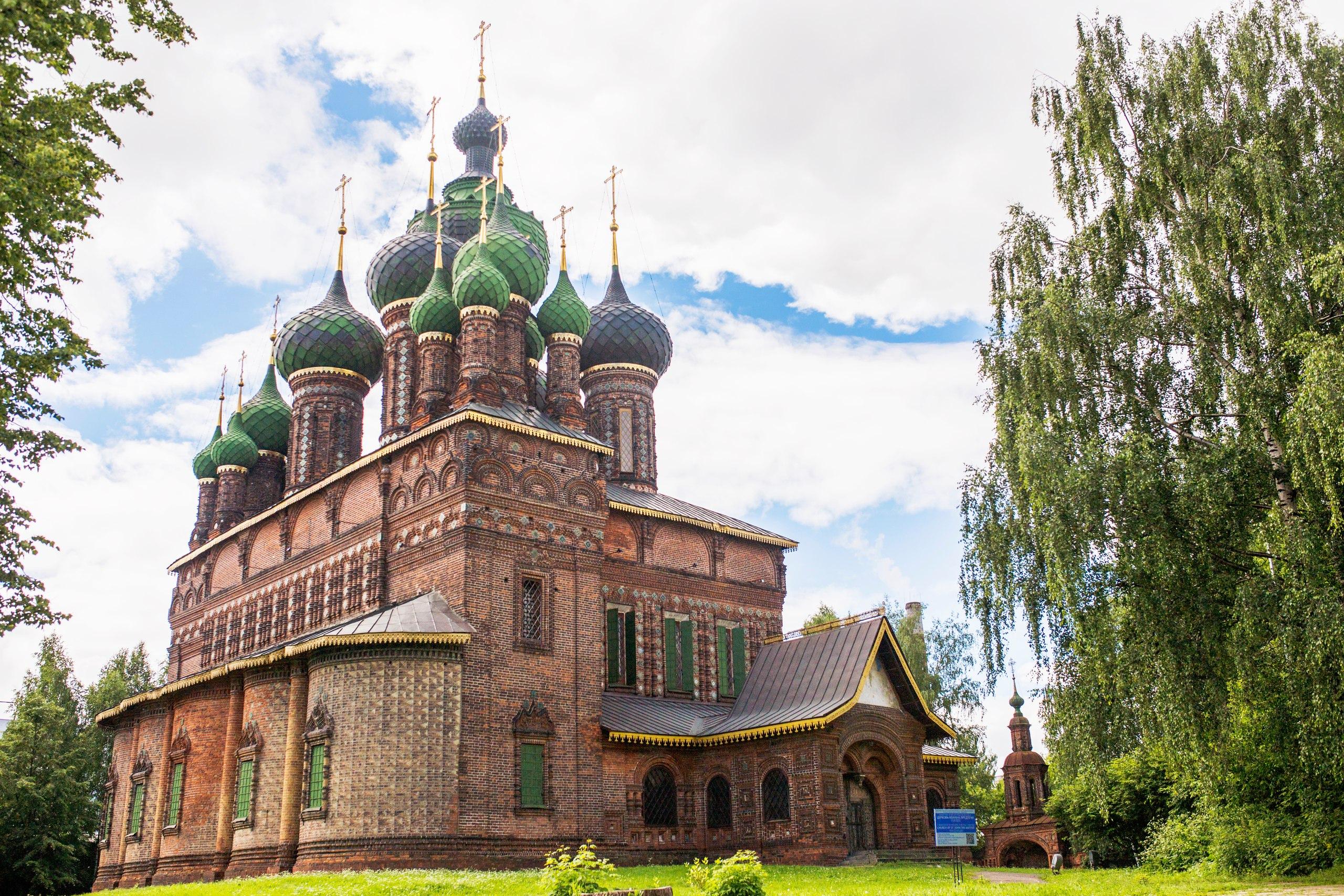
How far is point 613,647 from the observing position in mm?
21031

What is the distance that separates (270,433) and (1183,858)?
811 inches

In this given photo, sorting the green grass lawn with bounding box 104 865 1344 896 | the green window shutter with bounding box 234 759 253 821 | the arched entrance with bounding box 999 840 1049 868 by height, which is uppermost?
the green window shutter with bounding box 234 759 253 821

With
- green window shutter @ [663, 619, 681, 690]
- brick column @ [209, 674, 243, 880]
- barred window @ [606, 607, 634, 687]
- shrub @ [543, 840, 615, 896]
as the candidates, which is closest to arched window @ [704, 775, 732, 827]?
green window shutter @ [663, 619, 681, 690]

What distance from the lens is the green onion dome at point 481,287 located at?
20.8m

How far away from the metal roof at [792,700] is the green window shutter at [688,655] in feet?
1.39

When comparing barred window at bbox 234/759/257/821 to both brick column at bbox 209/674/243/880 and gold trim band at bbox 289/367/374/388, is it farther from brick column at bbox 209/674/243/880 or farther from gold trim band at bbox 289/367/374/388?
gold trim band at bbox 289/367/374/388

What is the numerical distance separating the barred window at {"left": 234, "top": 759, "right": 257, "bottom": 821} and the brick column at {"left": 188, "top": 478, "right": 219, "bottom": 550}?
928 centimetres

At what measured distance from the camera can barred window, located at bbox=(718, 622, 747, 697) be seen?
73.7 ft

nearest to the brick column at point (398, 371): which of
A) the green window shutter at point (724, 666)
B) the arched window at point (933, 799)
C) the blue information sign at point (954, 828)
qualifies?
the green window shutter at point (724, 666)

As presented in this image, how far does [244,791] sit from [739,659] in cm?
937

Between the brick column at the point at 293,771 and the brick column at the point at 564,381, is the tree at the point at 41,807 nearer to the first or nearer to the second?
the brick column at the point at 293,771

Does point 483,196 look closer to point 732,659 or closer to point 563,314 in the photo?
point 563,314

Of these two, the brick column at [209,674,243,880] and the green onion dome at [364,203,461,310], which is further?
the green onion dome at [364,203,461,310]

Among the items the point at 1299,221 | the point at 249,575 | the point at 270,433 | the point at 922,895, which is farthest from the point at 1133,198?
the point at 270,433
